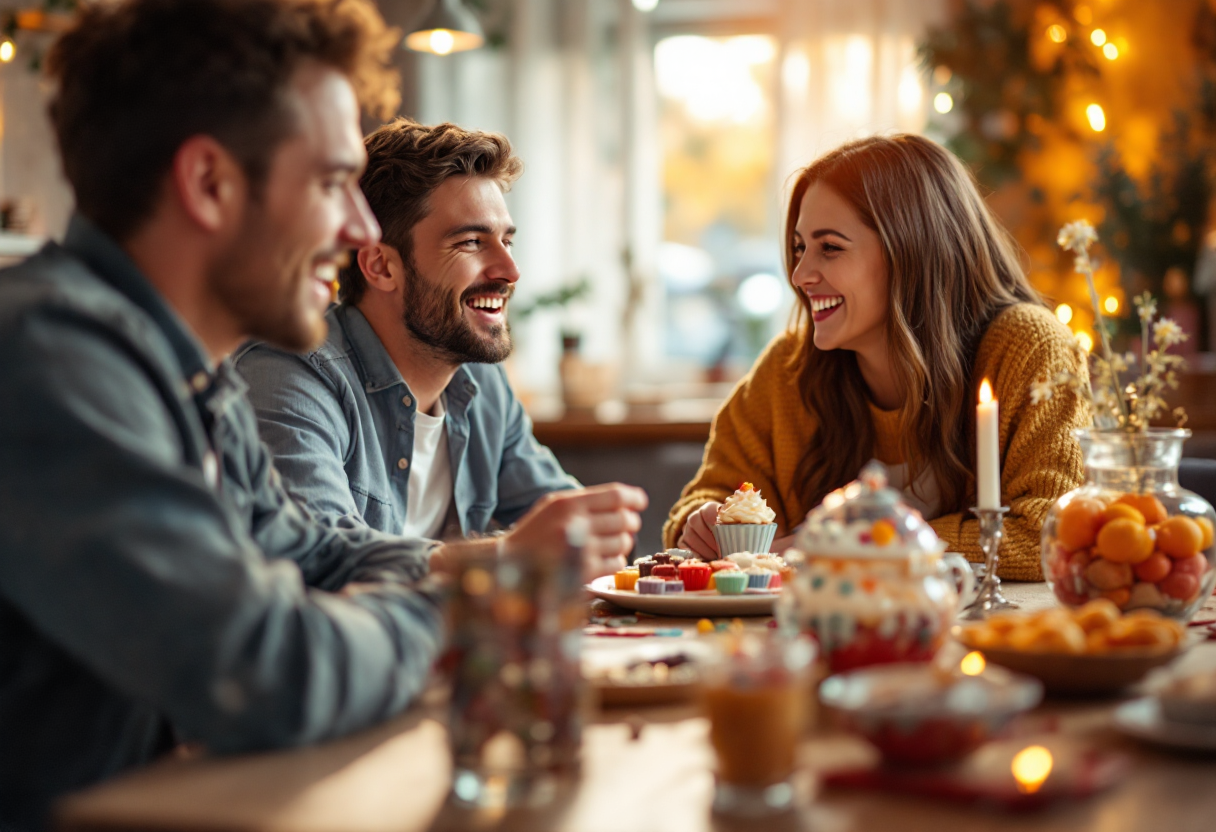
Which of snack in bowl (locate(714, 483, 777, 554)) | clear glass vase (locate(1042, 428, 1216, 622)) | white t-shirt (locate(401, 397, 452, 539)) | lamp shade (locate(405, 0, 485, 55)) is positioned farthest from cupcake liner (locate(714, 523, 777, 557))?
lamp shade (locate(405, 0, 485, 55))

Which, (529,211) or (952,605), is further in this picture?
(529,211)

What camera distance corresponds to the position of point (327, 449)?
1.92m

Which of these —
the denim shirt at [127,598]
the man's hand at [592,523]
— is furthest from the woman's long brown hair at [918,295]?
the denim shirt at [127,598]

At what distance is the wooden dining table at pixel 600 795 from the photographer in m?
0.78

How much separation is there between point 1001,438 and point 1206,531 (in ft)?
2.49

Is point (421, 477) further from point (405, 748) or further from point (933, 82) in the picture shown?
point (933, 82)

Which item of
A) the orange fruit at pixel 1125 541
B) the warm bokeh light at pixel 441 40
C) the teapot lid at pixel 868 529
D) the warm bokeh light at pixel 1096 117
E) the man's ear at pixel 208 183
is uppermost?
the warm bokeh light at pixel 441 40

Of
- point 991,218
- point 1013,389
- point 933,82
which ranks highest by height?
point 933,82

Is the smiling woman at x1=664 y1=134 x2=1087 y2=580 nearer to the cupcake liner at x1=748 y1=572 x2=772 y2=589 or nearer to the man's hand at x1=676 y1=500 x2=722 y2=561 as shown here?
the man's hand at x1=676 y1=500 x2=722 y2=561

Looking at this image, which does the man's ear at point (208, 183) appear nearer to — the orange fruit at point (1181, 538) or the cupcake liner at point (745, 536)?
the cupcake liner at point (745, 536)

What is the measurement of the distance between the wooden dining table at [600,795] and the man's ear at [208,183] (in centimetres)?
51

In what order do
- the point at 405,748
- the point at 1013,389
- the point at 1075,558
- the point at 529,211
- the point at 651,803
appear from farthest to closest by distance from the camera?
the point at 529,211, the point at 1013,389, the point at 1075,558, the point at 405,748, the point at 651,803

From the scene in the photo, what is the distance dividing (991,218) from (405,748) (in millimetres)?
1936

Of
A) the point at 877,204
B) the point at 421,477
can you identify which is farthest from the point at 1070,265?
the point at 421,477
